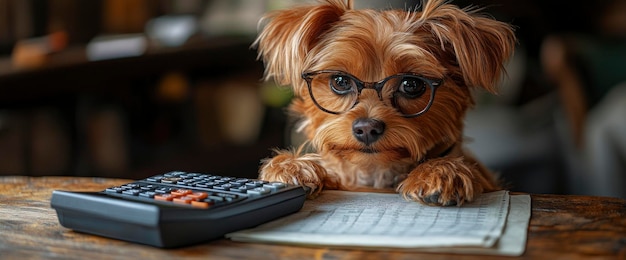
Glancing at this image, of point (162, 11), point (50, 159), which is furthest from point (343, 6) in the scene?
point (162, 11)

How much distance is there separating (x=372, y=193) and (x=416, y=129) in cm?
13

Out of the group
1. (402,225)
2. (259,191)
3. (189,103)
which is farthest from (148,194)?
(189,103)

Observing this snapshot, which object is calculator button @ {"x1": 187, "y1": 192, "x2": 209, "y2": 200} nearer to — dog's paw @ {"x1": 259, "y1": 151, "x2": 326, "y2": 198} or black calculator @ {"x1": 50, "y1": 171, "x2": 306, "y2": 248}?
black calculator @ {"x1": 50, "y1": 171, "x2": 306, "y2": 248}

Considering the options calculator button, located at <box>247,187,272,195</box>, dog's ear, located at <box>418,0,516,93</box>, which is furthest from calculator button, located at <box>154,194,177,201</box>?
dog's ear, located at <box>418,0,516,93</box>

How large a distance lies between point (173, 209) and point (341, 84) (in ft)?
1.62

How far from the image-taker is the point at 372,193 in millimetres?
1301

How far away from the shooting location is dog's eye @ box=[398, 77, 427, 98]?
134 centimetres

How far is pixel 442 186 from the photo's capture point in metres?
1.19

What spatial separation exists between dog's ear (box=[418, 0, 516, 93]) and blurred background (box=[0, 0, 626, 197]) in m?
1.28

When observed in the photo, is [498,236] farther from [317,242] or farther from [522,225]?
[317,242]

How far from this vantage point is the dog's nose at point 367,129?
4.29 feet

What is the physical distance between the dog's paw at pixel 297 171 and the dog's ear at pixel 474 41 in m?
0.30

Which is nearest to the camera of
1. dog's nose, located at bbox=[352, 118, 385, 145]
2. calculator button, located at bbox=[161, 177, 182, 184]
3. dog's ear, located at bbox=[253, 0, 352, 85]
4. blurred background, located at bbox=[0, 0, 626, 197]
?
calculator button, located at bbox=[161, 177, 182, 184]

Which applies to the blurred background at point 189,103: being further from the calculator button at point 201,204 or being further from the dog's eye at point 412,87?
the calculator button at point 201,204
